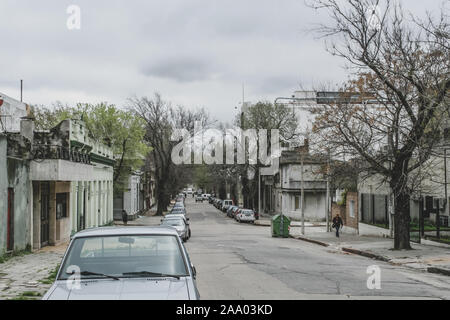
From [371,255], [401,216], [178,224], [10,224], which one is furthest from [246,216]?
[10,224]

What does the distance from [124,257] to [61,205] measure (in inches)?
748

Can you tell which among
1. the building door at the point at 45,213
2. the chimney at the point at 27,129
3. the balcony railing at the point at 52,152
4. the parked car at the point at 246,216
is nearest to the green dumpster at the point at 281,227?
the balcony railing at the point at 52,152

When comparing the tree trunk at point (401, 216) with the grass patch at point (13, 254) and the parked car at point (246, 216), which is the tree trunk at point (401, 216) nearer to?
the grass patch at point (13, 254)

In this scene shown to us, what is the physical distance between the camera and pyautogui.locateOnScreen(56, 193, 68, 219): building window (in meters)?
23.6

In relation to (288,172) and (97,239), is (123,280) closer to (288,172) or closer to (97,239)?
(97,239)

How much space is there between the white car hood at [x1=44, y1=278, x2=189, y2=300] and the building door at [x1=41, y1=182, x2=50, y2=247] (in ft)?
54.5

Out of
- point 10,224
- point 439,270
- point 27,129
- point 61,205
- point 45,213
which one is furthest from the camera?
point 61,205

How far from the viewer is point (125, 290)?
583cm

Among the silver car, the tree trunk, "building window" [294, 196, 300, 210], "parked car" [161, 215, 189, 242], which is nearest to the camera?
the silver car

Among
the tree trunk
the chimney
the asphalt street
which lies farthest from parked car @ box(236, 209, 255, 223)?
the chimney

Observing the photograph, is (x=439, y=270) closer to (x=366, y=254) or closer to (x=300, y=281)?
(x=300, y=281)

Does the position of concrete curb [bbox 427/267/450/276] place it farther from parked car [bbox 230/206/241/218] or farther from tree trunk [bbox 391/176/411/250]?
parked car [bbox 230/206/241/218]

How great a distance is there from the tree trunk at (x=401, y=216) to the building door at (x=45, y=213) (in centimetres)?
1454
